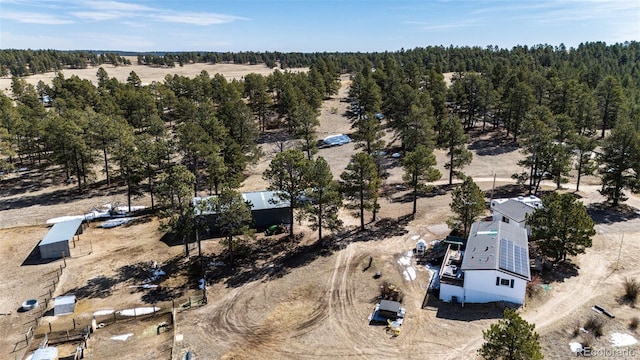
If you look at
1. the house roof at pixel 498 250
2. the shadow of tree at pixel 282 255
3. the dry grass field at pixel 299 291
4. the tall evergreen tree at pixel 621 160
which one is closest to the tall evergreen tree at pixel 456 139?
the dry grass field at pixel 299 291

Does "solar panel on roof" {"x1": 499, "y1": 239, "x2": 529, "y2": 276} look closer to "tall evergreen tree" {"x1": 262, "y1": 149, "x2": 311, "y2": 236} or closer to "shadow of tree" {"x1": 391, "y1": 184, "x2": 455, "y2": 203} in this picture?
"tall evergreen tree" {"x1": 262, "y1": 149, "x2": 311, "y2": 236}

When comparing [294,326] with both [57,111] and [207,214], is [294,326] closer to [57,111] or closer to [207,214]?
[207,214]

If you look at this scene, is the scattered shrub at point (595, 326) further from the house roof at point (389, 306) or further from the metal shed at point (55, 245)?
the metal shed at point (55, 245)

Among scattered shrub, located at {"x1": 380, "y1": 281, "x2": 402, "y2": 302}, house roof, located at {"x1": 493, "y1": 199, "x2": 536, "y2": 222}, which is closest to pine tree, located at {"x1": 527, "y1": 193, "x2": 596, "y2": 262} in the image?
house roof, located at {"x1": 493, "y1": 199, "x2": 536, "y2": 222}

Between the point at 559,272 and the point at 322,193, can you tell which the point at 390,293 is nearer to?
the point at 322,193

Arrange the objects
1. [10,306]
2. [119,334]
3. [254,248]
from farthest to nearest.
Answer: [254,248]
[10,306]
[119,334]

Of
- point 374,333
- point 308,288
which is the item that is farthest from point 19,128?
point 374,333
